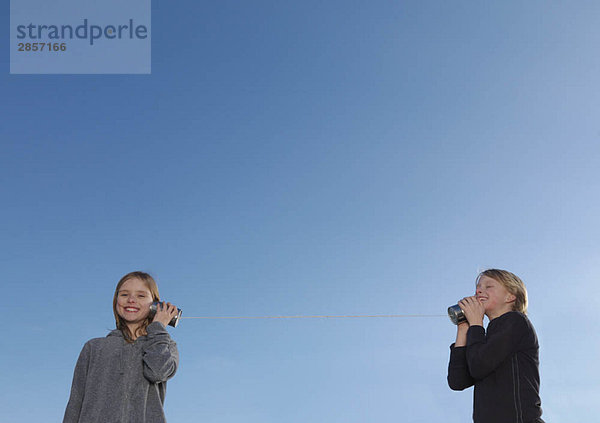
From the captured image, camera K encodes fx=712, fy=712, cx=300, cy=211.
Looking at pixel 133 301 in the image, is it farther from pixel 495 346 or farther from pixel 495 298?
pixel 495 298

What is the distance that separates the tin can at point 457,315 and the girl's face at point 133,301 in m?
2.26

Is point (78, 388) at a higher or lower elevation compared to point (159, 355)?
lower

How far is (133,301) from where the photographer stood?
5.04m

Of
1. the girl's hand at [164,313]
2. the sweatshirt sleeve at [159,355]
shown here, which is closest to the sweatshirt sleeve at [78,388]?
the sweatshirt sleeve at [159,355]

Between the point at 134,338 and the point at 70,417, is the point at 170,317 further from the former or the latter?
the point at 70,417

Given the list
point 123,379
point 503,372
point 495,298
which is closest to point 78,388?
point 123,379

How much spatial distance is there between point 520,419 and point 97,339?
2909 millimetres

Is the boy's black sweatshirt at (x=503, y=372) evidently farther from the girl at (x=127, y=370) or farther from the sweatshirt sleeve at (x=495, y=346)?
the girl at (x=127, y=370)

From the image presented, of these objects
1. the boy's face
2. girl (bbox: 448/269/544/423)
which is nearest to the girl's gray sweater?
girl (bbox: 448/269/544/423)

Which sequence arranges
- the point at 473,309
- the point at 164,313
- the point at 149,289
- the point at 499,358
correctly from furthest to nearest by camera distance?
the point at 473,309, the point at 149,289, the point at 164,313, the point at 499,358

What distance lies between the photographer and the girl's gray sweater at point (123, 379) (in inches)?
179

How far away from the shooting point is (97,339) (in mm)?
4930

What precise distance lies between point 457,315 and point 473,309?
13 cm

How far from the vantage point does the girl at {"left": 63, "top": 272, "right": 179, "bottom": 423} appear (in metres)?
4.57
